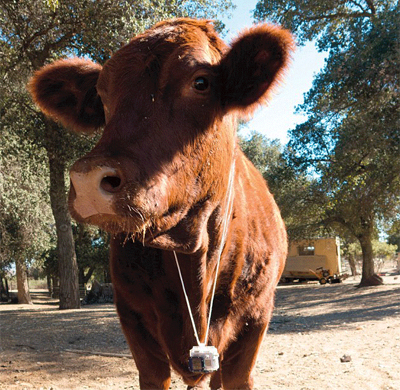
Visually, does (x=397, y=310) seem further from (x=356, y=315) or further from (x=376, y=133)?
(x=376, y=133)

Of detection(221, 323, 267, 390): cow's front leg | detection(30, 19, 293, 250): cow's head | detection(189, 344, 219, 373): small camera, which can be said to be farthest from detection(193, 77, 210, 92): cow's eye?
detection(221, 323, 267, 390): cow's front leg

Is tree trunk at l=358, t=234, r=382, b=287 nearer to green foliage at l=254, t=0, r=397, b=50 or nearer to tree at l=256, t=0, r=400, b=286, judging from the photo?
tree at l=256, t=0, r=400, b=286

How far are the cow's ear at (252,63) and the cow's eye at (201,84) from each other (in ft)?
0.51

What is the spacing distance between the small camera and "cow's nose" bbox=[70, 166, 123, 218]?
1.01 m

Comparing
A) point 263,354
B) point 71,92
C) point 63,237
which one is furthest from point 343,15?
point 71,92

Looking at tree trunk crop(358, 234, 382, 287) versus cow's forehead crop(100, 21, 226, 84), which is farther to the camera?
tree trunk crop(358, 234, 382, 287)

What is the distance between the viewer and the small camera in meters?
2.26

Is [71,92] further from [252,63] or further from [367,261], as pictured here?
[367,261]

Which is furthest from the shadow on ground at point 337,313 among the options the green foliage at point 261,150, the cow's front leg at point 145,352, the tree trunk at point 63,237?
the green foliage at point 261,150

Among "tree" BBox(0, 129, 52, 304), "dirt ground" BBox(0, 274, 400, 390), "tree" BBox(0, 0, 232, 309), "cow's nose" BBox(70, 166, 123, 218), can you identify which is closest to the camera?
"cow's nose" BBox(70, 166, 123, 218)

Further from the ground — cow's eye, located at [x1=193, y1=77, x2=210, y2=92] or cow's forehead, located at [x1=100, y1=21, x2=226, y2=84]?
cow's forehead, located at [x1=100, y1=21, x2=226, y2=84]

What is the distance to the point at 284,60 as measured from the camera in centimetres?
241

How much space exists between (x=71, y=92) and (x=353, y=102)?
42.1 feet

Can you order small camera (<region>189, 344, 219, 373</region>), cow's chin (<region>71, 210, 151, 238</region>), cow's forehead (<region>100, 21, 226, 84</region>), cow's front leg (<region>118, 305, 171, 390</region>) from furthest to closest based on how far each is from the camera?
cow's front leg (<region>118, 305, 171, 390</region>), small camera (<region>189, 344, 219, 373</region>), cow's forehead (<region>100, 21, 226, 84</region>), cow's chin (<region>71, 210, 151, 238</region>)
